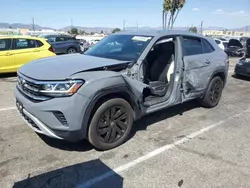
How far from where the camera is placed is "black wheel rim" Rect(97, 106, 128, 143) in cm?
361

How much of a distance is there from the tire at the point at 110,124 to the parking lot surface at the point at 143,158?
15 cm

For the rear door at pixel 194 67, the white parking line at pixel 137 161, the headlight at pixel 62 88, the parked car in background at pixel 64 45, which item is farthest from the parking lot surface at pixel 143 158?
the parked car in background at pixel 64 45

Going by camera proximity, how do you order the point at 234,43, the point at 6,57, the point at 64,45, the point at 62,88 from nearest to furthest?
the point at 62,88 → the point at 6,57 → the point at 64,45 → the point at 234,43

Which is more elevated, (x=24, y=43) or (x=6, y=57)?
(x=24, y=43)

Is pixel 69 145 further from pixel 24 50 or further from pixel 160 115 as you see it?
pixel 24 50

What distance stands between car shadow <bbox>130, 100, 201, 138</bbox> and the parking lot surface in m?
0.02

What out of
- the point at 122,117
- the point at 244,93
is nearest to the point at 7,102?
the point at 122,117

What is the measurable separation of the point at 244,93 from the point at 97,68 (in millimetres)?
5651

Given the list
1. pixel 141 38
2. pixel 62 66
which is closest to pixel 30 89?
pixel 62 66

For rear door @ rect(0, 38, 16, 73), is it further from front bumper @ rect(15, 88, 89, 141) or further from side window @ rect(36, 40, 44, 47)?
front bumper @ rect(15, 88, 89, 141)

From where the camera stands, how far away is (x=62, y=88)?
325 centimetres

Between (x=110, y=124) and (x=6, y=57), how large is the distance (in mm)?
6521

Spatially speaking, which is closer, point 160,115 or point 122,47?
point 122,47

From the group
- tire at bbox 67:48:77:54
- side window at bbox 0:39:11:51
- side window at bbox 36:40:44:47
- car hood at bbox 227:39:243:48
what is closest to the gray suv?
side window at bbox 0:39:11:51
